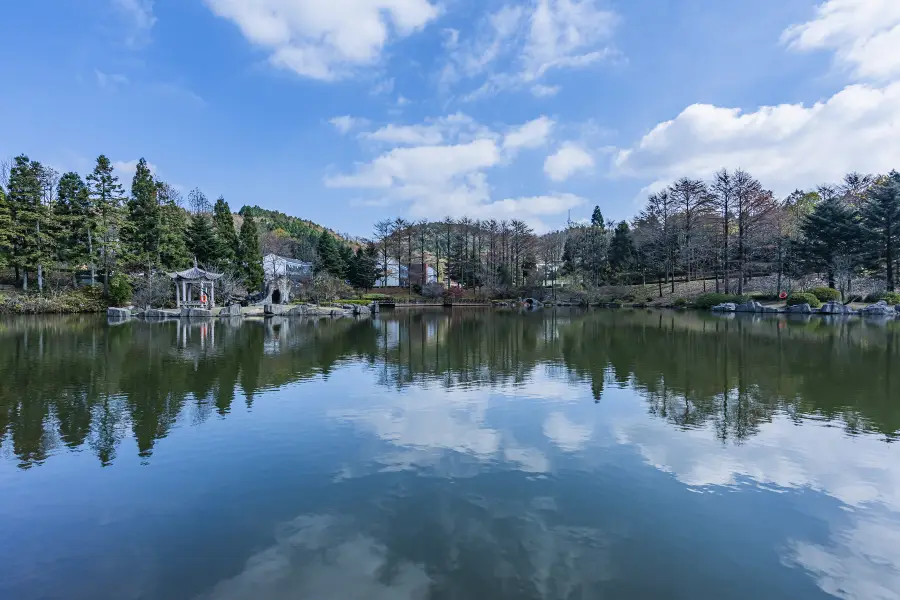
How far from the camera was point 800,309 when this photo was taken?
2891cm

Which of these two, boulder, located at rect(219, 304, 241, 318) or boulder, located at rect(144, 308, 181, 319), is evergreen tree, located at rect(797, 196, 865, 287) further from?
boulder, located at rect(144, 308, 181, 319)

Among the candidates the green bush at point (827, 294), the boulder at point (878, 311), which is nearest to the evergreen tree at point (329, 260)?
the green bush at point (827, 294)

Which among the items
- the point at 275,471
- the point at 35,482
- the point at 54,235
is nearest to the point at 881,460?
the point at 275,471

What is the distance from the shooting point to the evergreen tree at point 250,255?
3819 cm

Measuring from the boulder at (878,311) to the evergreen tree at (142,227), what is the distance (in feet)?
148

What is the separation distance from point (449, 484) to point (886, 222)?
3790 cm

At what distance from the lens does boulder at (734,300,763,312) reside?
30348mm

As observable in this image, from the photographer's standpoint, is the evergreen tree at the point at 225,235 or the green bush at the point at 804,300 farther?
the evergreen tree at the point at 225,235

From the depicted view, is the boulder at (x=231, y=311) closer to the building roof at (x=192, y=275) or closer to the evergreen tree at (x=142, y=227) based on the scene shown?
the building roof at (x=192, y=275)

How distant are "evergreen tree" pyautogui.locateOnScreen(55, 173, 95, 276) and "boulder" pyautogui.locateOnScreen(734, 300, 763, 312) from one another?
142 ft

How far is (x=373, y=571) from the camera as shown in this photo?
11.3 ft

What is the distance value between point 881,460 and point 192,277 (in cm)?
3237

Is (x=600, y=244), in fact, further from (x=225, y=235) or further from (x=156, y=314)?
(x=156, y=314)

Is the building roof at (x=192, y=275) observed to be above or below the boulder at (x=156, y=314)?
above
